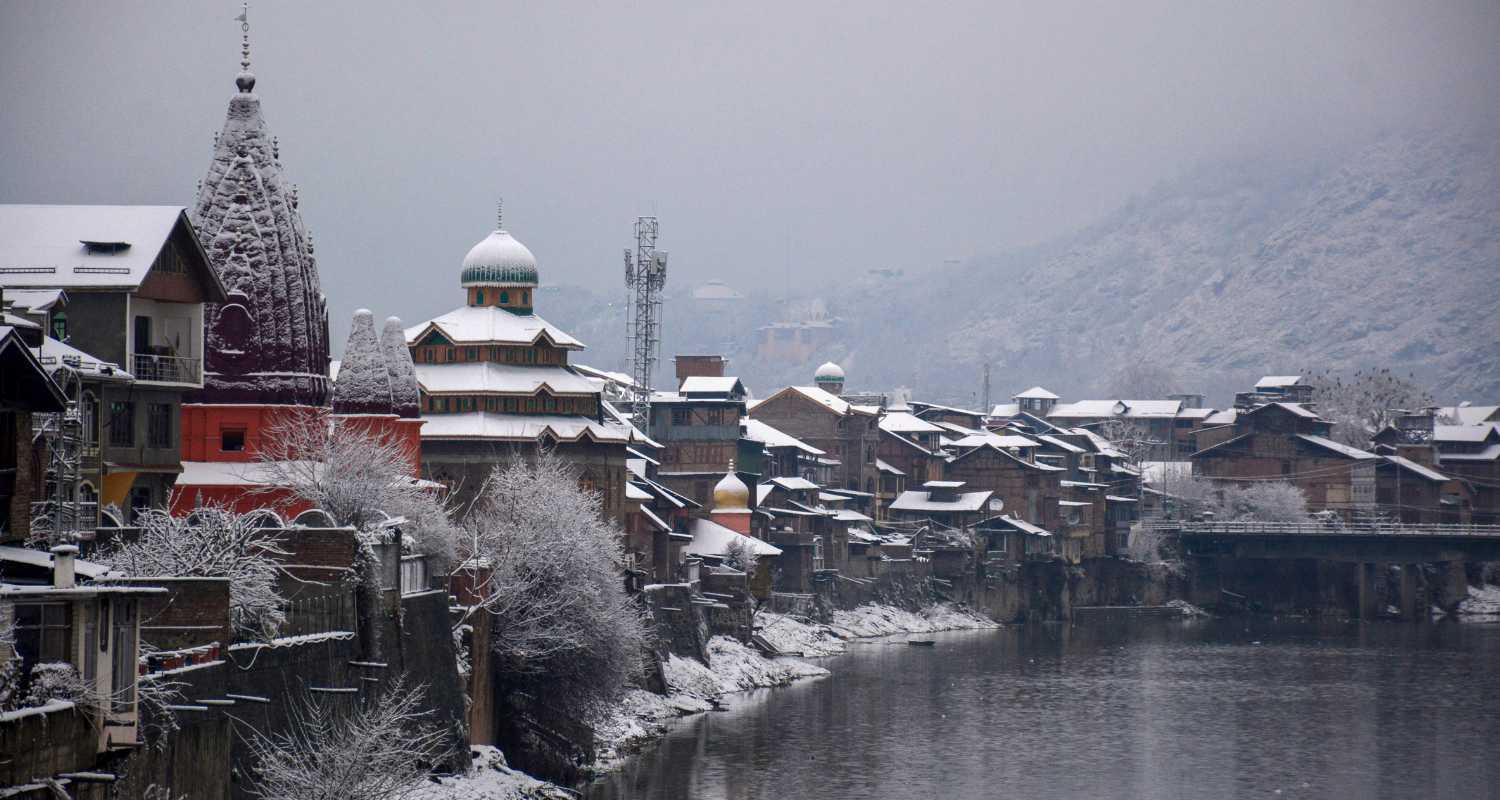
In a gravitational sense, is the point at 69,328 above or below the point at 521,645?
above

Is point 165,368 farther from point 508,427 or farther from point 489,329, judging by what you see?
point 489,329

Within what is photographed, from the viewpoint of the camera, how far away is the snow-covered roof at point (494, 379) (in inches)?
3536

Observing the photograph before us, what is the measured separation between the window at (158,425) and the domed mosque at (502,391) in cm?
3216

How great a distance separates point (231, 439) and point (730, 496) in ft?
203

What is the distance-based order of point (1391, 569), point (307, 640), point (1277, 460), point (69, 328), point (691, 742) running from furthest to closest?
point (1277, 460) < point (1391, 569) < point (691, 742) < point (69, 328) < point (307, 640)

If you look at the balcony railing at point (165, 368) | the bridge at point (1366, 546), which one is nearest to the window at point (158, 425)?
the balcony railing at point (165, 368)

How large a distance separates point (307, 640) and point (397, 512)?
13.0 m

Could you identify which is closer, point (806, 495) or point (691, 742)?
point (691, 742)

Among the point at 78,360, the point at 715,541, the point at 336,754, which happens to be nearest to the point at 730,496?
the point at 715,541

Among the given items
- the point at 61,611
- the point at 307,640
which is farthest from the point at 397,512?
the point at 61,611

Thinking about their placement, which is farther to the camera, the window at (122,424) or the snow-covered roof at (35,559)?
the window at (122,424)

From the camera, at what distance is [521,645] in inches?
2569

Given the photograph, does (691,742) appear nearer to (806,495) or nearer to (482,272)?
(482,272)

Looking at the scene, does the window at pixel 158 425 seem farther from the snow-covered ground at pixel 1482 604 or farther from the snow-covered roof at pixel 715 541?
the snow-covered ground at pixel 1482 604
